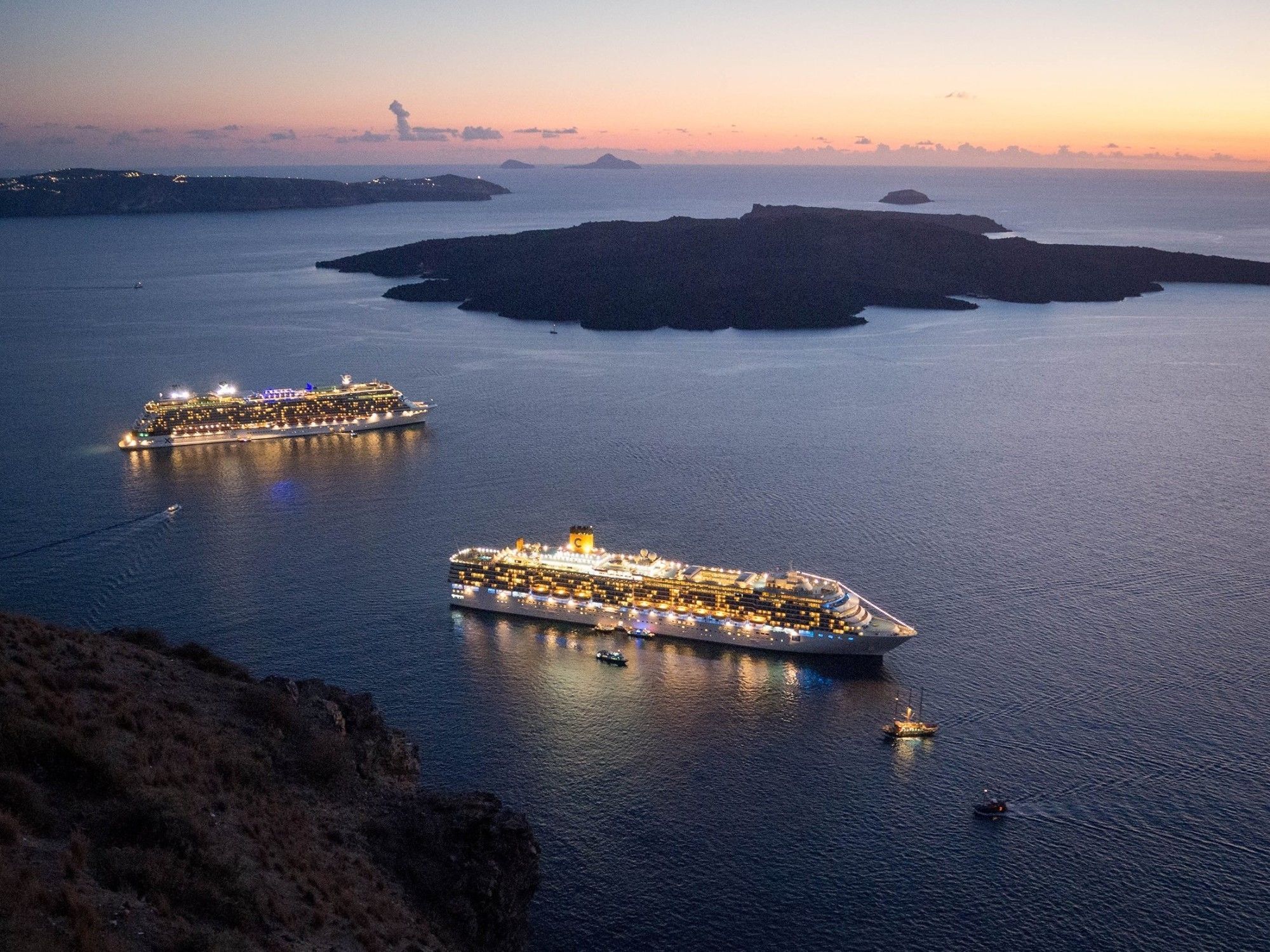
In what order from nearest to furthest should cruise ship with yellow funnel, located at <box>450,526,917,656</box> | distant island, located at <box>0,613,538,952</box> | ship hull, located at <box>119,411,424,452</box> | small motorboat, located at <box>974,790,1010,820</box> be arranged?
distant island, located at <box>0,613,538,952</box> < small motorboat, located at <box>974,790,1010,820</box> < cruise ship with yellow funnel, located at <box>450,526,917,656</box> < ship hull, located at <box>119,411,424,452</box>

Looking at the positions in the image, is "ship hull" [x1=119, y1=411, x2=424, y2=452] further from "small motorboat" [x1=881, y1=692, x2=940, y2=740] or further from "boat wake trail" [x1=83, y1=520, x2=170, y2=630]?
"small motorboat" [x1=881, y1=692, x2=940, y2=740]

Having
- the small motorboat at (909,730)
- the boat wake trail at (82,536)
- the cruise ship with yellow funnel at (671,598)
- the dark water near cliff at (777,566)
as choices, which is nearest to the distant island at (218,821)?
the dark water near cliff at (777,566)

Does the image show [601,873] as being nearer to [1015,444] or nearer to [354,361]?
[1015,444]

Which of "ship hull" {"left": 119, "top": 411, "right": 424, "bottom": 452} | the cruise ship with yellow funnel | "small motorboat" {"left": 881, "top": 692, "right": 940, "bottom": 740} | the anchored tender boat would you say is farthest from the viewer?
the anchored tender boat

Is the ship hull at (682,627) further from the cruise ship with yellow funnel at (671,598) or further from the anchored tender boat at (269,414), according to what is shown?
the anchored tender boat at (269,414)

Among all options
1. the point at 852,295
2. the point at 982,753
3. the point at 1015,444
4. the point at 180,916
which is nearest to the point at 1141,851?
the point at 982,753

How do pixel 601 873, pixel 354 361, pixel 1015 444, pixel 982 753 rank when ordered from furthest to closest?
pixel 354 361, pixel 1015 444, pixel 982 753, pixel 601 873

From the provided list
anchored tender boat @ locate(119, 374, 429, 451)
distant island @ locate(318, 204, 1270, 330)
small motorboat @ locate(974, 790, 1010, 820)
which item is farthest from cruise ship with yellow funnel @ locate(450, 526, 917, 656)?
distant island @ locate(318, 204, 1270, 330)

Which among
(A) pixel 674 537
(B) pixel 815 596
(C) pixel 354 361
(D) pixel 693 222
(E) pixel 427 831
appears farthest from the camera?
(D) pixel 693 222
